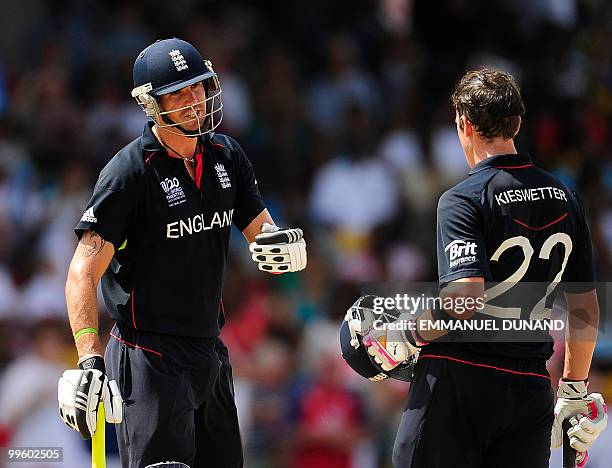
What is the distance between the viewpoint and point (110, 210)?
14.5ft

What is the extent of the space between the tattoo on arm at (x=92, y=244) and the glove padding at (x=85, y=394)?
40 centimetres

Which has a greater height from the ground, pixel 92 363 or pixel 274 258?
pixel 274 258

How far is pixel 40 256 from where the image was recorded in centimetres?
868

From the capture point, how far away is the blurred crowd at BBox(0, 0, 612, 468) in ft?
24.8

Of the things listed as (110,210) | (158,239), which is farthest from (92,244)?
(158,239)

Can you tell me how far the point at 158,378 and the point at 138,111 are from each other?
215 inches

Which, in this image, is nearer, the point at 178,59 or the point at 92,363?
the point at 92,363

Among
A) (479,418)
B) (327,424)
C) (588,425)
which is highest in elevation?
(479,418)

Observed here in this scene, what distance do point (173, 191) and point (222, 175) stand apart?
294 mm

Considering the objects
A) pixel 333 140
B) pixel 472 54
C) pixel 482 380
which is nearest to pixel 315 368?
pixel 333 140

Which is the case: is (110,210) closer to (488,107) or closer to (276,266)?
(276,266)

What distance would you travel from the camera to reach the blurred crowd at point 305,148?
297 inches

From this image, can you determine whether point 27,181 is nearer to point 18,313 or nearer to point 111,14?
point 18,313

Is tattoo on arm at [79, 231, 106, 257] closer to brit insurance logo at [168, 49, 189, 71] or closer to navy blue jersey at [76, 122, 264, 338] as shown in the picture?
navy blue jersey at [76, 122, 264, 338]
